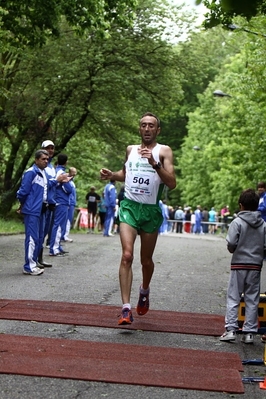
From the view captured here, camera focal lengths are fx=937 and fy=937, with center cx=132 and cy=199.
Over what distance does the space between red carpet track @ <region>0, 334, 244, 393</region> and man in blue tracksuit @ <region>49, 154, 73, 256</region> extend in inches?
438

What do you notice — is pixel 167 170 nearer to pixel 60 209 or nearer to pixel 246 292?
pixel 246 292

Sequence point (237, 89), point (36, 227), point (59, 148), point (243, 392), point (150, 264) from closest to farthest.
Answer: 1. point (243, 392)
2. point (150, 264)
3. point (36, 227)
4. point (237, 89)
5. point (59, 148)

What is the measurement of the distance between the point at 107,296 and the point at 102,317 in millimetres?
2328

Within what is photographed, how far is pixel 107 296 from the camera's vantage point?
11875 mm

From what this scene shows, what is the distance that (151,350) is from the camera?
777 centimetres

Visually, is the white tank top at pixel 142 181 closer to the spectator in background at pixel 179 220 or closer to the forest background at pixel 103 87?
the forest background at pixel 103 87

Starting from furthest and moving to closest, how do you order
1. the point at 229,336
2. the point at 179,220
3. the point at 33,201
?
the point at 179,220 < the point at 33,201 < the point at 229,336

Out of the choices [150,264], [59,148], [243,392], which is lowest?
[243,392]

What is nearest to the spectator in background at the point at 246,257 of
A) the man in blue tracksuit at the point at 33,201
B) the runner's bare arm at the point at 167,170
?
the runner's bare arm at the point at 167,170

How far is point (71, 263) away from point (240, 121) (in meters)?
31.2

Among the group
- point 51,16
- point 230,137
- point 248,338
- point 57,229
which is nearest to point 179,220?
point 230,137

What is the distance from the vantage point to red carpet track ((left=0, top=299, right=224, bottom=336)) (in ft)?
29.8

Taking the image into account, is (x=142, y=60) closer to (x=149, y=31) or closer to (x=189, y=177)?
(x=149, y=31)

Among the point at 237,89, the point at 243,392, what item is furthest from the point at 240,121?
the point at 243,392
